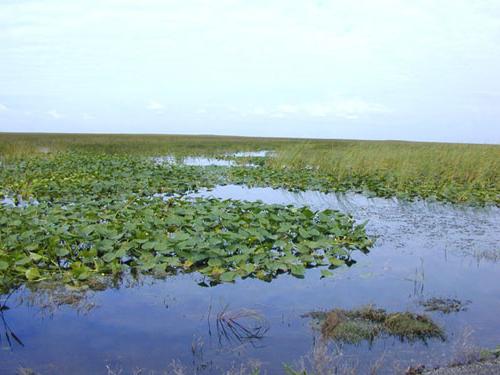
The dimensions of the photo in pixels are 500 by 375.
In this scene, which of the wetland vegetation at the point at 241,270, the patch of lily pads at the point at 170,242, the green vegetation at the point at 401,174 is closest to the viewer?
the wetland vegetation at the point at 241,270

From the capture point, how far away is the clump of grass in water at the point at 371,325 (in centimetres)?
397

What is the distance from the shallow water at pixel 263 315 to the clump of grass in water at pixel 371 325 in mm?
114

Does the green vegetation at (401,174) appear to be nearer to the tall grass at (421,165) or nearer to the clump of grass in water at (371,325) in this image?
the tall grass at (421,165)

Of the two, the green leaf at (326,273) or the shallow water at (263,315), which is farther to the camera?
the green leaf at (326,273)

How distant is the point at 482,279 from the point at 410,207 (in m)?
4.40

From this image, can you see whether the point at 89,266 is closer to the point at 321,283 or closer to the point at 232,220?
the point at 232,220

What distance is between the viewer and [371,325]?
414cm

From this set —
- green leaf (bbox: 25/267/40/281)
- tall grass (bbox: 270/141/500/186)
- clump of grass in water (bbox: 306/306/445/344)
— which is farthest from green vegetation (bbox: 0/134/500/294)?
clump of grass in water (bbox: 306/306/445/344)

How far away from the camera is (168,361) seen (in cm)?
359

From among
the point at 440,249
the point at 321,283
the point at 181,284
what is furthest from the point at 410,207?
the point at 181,284

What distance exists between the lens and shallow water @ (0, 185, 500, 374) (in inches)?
143

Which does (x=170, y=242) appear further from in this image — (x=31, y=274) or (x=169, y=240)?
(x=31, y=274)

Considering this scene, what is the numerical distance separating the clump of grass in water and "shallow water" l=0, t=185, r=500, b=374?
0.11 m

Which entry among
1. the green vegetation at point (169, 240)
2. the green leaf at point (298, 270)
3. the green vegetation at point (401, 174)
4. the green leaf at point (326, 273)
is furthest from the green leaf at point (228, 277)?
the green vegetation at point (401, 174)
